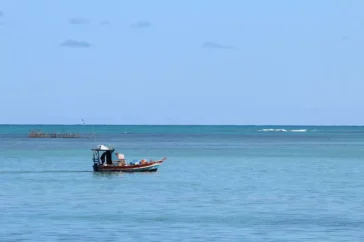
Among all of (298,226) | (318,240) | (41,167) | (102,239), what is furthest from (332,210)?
(41,167)

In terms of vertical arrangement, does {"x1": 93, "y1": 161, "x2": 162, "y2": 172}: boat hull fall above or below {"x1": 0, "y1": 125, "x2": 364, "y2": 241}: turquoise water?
above

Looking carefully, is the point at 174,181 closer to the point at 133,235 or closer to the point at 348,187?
the point at 348,187

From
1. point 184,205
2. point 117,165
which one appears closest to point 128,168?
point 117,165

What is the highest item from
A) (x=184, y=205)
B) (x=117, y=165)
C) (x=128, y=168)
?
(x=117, y=165)

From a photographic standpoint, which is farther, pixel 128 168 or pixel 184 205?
pixel 128 168

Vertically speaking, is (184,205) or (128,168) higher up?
(128,168)

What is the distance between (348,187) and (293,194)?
22.3 ft

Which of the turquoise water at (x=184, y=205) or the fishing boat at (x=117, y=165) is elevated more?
the fishing boat at (x=117, y=165)

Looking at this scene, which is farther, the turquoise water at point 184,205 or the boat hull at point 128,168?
the boat hull at point 128,168

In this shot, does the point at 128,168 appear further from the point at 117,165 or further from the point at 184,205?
the point at 184,205

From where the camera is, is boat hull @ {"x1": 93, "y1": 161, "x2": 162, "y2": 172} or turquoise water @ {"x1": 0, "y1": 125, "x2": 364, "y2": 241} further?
boat hull @ {"x1": 93, "y1": 161, "x2": 162, "y2": 172}

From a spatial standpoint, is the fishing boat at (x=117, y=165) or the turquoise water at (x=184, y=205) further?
the fishing boat at (x=117, y=165)

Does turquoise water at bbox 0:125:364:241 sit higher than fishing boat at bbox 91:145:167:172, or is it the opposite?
fishing boat at bbox 91:145:167:172

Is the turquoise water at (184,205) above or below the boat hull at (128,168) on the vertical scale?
below
